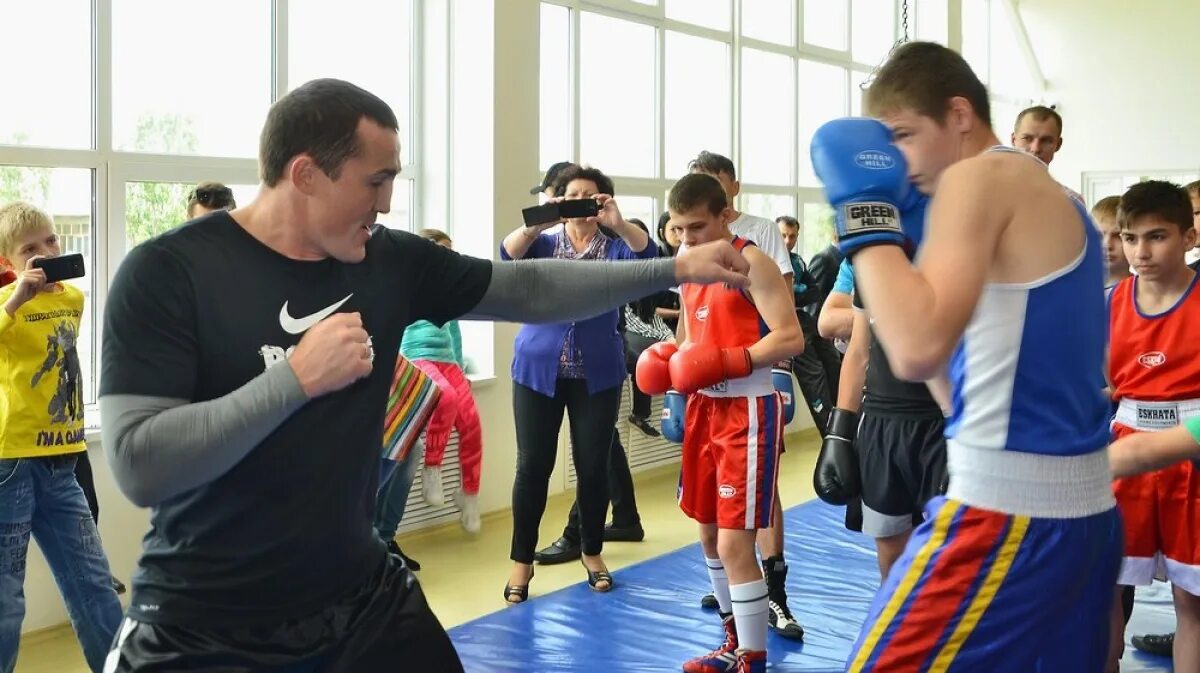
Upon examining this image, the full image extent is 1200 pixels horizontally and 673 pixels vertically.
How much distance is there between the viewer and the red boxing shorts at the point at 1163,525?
2.89m

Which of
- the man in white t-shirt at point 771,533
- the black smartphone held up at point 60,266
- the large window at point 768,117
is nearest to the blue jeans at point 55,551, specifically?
the black smartphone held up at point 60,266

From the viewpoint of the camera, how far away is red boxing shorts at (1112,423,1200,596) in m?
2.89

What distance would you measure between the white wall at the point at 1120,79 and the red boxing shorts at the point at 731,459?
33.7ft

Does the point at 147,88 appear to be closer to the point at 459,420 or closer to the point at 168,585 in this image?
the point at 459,420

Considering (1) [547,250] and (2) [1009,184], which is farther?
(1) [547,250]

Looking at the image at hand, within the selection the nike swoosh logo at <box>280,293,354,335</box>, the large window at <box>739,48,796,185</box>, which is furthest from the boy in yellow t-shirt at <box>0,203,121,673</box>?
the large window at <box>739,48,796,185</box>

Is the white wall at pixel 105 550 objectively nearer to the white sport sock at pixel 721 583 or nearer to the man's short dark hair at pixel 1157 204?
the white sport sock at pixel 721 583

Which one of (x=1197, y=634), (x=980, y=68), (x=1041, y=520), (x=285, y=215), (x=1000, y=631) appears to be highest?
(x=980, y=68)

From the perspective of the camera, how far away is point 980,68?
1249 centimetres

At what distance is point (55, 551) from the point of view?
3105 millimetres

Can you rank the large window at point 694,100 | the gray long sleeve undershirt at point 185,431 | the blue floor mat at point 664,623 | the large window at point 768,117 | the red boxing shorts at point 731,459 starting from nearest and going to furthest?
the gray long sleeve undershirt at point 185,431 < the red boxing shorts at point 731,459 < the blue floor mat at point 664,623 < the large window at point 694,100 < the large window at point 768,117

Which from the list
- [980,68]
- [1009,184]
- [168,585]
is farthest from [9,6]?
[980,68]

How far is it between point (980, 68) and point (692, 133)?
640 centimetres

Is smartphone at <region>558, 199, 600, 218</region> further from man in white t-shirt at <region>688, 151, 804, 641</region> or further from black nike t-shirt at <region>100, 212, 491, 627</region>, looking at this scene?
black nike t-shirt at <region>100, 212, 491, 627</region>
